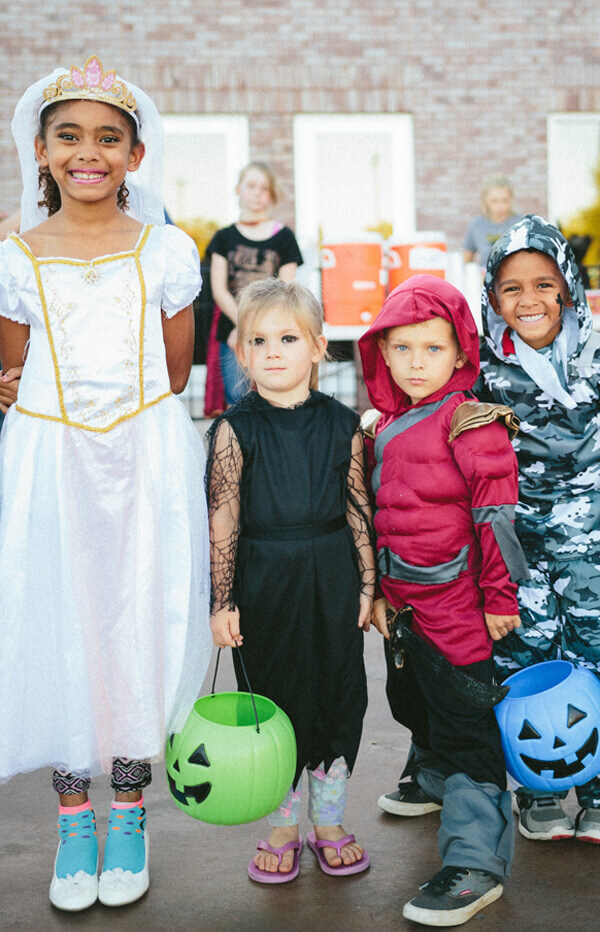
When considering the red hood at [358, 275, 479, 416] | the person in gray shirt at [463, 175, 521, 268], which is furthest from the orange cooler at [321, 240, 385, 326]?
the red hood at [358, 275, 479, 416]

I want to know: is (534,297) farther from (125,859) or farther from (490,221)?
(490,221)

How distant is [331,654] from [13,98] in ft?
30.0

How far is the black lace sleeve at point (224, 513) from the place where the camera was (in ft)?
8.18

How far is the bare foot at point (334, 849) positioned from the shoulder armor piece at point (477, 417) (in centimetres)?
102

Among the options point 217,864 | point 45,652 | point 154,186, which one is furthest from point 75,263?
point 217,864

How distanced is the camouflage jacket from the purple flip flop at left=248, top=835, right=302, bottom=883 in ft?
3.17

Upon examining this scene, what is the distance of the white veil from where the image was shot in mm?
2488

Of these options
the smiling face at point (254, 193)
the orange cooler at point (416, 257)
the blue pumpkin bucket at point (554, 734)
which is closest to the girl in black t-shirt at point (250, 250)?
the smiling face at point (254, 193)

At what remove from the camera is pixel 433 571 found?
2492 millimetres

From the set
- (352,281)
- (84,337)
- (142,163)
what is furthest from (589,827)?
(352,281)

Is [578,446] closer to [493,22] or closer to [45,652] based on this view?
[45,652]

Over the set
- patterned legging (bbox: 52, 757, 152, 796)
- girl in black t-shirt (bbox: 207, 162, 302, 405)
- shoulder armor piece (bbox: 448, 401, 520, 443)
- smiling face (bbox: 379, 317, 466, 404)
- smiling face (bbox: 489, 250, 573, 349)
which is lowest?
patterned legging (bbox: 52, 757, 152, 796)

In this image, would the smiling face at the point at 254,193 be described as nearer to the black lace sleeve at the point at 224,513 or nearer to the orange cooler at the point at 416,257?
the orange cooler at the point at 416,257

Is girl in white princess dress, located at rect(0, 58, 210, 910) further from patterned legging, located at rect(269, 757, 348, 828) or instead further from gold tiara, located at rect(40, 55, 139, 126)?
patterned legging, located at rect(269, 757, 348, 828)
